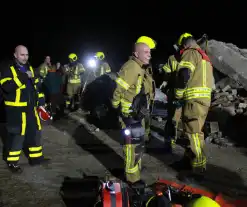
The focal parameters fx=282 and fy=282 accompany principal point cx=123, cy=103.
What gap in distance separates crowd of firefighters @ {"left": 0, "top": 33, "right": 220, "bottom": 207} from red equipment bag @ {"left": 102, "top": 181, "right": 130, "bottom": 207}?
88 centimetres

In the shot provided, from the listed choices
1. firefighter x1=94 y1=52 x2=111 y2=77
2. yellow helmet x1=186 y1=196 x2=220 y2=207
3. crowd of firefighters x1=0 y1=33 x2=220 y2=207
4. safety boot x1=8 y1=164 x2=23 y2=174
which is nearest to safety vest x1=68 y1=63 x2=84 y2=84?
firefighter x1=94 y1=52 x2=111 y2=77

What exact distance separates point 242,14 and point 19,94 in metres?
20.7

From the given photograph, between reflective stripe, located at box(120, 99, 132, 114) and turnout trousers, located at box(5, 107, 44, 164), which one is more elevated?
reflective stripe, located at box(120, 99, 132, 114)

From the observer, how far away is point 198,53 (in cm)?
418

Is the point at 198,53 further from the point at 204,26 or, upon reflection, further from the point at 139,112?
the point at 204,26

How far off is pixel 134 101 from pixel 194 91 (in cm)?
100

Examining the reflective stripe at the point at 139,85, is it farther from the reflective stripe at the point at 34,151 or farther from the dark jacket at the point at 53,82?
the dark jacket at the point at 53,82

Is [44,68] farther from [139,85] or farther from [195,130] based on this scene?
[195,130]

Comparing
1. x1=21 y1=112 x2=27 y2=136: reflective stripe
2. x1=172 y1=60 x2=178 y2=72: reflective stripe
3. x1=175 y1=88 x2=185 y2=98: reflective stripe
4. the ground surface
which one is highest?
x1=172 y1=60 x2=178 y2=72: reflective stripe

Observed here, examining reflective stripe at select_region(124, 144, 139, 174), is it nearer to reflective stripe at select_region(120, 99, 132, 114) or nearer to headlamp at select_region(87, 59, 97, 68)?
reflective stripe at select_region(120, 99, 132, 114)

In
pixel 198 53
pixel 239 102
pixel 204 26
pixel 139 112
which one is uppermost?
pixel 204 26

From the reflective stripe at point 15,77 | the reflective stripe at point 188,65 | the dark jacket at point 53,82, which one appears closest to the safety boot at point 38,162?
the reflective stripe at point 15,77

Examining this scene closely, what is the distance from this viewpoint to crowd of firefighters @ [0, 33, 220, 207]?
3.80 m

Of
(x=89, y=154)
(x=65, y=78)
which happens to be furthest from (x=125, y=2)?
(x=89, y=154)
